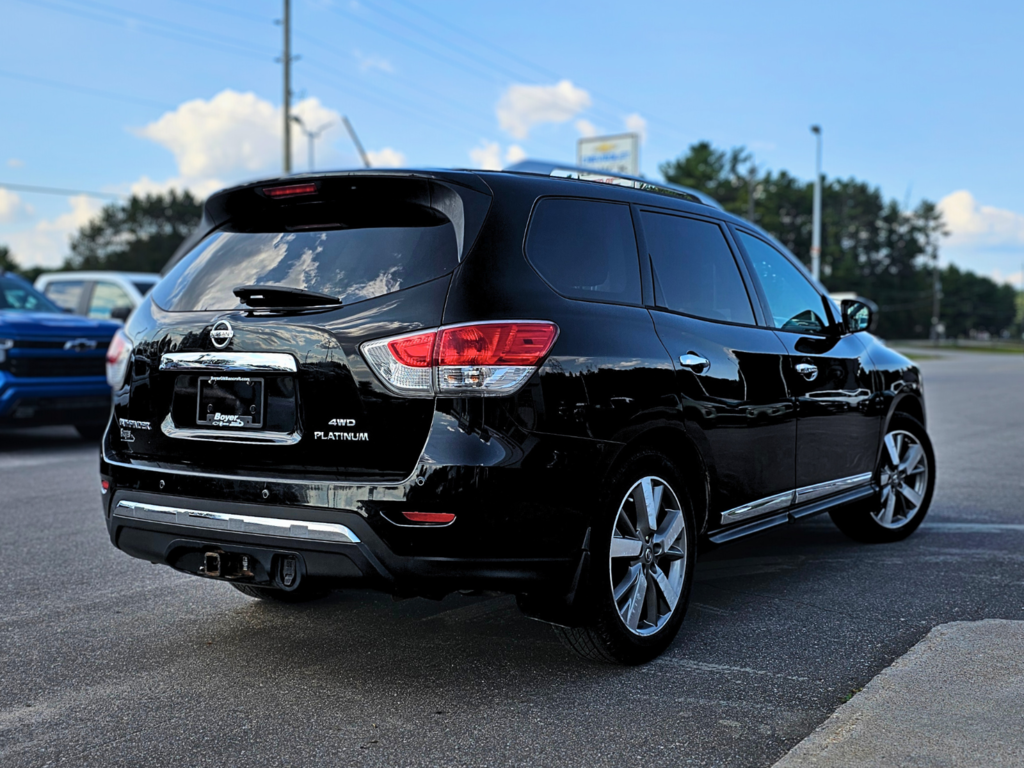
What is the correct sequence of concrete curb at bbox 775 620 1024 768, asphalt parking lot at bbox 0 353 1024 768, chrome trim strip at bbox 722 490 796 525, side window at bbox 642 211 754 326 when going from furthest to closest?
chrome trim strip at bbox 722 490 796 525 → side window at bbox 642 211 754 326 → asphalt parking lot at bbox 0 353 1024 768 → concrete curb at bbox 775 620 1024 768

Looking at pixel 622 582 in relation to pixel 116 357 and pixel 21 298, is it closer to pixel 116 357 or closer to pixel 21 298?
pixel 116 357

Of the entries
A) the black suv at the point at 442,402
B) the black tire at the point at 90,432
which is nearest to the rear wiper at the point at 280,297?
the black suv at the point at 442,402

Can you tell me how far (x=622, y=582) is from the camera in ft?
13.1

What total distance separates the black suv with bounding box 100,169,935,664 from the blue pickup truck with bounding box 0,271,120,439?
6760 millimetres

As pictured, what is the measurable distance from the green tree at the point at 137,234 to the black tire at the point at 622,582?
326 feet

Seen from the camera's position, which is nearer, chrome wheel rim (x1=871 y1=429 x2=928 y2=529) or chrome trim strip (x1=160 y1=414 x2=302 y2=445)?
chrome trim strip (x1=160 y1=414 x2=302 y2=445)

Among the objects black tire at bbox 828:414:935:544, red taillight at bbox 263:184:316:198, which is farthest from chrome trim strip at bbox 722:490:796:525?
red taillight at bbox 263:184:316:198

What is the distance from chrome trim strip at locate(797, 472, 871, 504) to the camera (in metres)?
5.24

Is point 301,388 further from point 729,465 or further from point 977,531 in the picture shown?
point 977,531

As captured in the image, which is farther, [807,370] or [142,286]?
[142,286]

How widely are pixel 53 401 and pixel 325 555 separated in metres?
8.05

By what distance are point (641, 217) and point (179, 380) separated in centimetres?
192

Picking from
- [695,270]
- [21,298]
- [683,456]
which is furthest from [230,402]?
[21,298]

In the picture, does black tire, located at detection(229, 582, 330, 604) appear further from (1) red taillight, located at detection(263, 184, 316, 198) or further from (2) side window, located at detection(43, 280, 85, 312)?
(2) side window, located at detection(43, 280, 85, 312)
